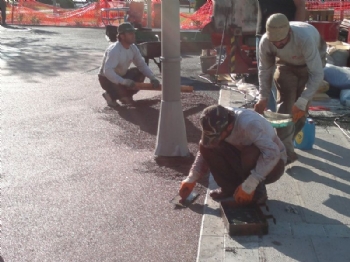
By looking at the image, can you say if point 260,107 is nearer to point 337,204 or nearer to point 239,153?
point 239,153

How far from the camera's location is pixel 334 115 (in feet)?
26.3

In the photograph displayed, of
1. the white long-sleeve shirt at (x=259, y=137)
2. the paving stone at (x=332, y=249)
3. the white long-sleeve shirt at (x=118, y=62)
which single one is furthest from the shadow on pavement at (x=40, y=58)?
the paving stone at (x=332, y=249)

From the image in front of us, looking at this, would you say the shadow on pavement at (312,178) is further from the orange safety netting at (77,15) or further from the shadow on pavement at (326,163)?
the orange safety netting at (77,15)

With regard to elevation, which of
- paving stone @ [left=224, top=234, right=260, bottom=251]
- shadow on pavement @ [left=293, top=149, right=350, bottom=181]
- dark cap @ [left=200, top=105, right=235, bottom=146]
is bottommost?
paving stone @ [left=224, top=234, right=260, bottom=251]

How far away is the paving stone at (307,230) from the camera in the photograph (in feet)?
14.0

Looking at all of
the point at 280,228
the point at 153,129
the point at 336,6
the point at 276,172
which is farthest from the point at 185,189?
the point at 336,6

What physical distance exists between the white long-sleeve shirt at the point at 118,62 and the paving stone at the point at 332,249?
5.05 m

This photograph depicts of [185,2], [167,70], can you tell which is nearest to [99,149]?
[167,70]

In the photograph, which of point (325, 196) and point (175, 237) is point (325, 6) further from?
point (175, 237)

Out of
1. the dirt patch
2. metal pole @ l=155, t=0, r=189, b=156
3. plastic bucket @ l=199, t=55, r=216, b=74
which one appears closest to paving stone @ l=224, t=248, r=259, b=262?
the dirt patch

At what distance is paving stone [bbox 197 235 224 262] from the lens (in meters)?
3.93

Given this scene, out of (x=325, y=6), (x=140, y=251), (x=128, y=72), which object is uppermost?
(x=325, y=6)

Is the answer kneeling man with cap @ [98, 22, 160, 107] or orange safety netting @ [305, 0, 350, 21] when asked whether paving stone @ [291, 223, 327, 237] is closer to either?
kneeling man with cap @ [98, 22, 160, 107]

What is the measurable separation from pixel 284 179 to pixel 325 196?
540 millimetres
